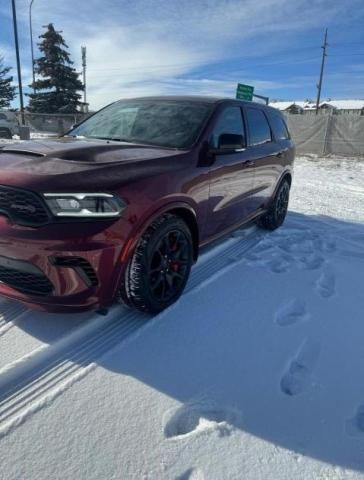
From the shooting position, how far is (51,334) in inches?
103

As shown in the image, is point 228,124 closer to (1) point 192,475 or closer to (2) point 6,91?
(1) point 192,475

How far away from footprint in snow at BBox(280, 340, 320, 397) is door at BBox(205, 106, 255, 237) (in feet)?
4.49

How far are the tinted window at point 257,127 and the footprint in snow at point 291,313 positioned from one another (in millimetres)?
1991

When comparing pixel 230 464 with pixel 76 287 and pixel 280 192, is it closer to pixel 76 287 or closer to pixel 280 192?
pixel 76 287

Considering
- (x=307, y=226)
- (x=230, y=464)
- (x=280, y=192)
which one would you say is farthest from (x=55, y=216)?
(x=307, y=226)

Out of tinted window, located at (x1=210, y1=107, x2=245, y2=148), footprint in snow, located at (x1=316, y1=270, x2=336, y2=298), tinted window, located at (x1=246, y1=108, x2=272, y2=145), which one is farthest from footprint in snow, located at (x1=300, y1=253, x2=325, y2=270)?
tinted window, located at (x1=210, y1=107, x2=245, y2=148)

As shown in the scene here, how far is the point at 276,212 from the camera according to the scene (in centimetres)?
546

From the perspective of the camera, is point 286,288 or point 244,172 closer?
point 286,288

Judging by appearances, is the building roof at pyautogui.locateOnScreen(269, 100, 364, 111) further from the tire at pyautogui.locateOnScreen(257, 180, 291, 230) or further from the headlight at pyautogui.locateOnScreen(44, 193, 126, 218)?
the headlight at pyautogui.locateOnScreen(44, 193, 126, 218)

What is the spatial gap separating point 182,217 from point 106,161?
79 cm

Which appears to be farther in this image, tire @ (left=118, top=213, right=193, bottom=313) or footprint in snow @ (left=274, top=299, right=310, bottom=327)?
footprint in snow @ (left=274, top=299, right=310, bottom=327)

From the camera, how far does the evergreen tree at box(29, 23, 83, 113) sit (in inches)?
1491

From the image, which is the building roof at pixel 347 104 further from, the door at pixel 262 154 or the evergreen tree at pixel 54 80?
the door at pixel 262 154

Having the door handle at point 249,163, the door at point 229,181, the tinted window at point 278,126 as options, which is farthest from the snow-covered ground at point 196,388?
the tinted window at point 278,126
